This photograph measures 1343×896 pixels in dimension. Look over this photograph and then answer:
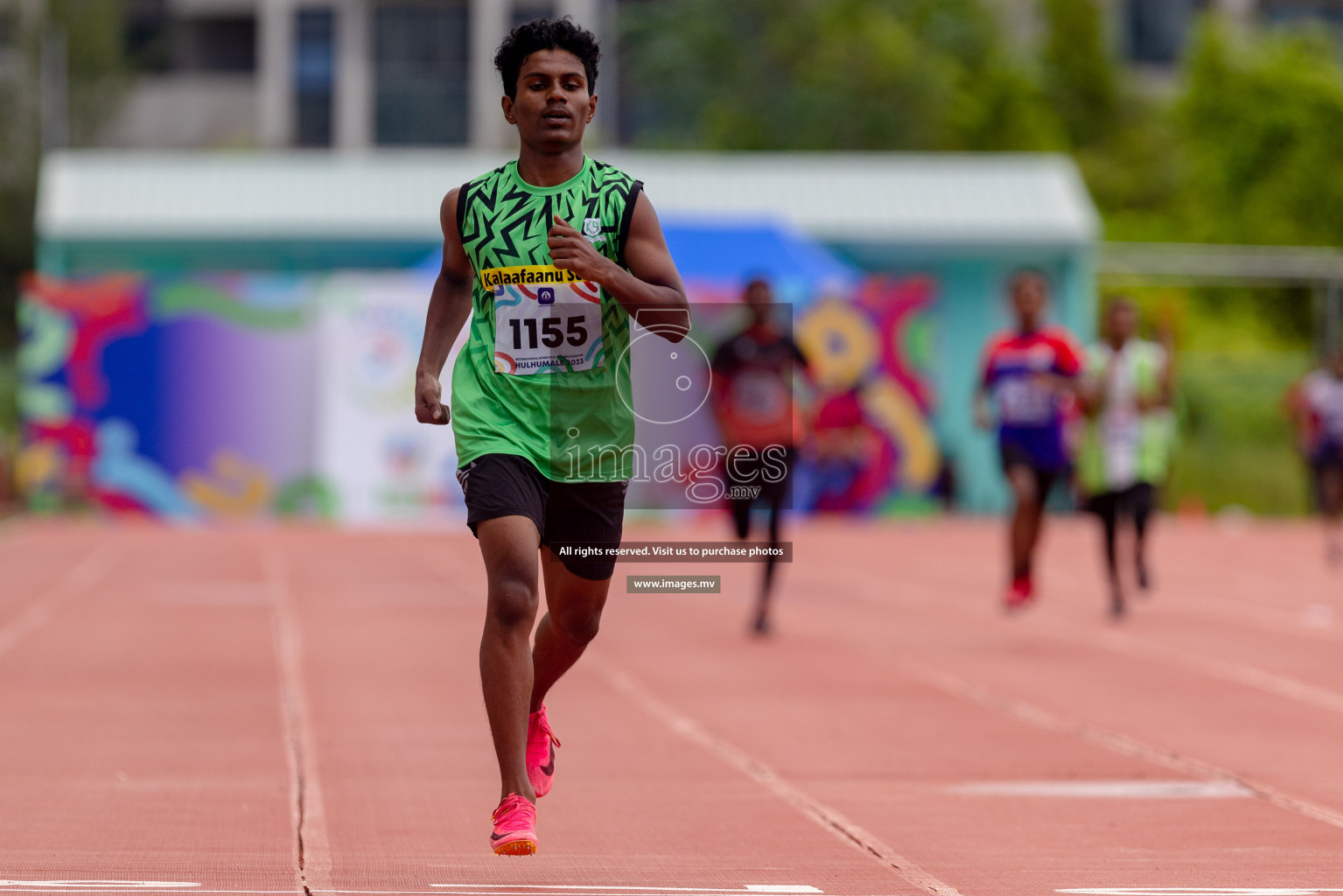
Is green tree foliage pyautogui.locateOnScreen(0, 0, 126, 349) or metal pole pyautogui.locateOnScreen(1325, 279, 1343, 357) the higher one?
green tree foliage pyautogui.locateOnScreen(0, 0, 126, 349)

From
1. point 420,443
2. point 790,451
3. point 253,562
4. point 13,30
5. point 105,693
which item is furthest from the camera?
point 13,30

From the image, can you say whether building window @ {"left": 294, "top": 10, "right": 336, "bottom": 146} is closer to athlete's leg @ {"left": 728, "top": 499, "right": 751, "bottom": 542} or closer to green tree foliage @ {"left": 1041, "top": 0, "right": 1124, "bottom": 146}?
green tree foliage @ {"left": 1041, "top": 0, "right": 1124, "bottom": 146}

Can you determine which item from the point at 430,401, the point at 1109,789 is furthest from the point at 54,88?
the point at 430,401

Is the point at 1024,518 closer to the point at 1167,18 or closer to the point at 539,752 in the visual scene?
the point at 539,752

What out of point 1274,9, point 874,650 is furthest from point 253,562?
point 1274,9

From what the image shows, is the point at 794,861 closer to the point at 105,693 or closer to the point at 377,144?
the point at 105,693

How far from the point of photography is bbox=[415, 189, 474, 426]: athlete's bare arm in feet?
19.0

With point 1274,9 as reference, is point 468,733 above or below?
below

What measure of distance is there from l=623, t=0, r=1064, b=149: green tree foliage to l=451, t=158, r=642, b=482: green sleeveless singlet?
4707cm

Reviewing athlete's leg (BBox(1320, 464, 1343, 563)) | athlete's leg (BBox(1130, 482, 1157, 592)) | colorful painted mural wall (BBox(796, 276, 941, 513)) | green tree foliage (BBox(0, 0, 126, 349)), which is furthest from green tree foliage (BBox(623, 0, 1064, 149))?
athlete's leg (BBox(1130, 482, 1157, 592))

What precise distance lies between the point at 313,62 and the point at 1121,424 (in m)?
49.8

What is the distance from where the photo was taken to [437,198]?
101 feet

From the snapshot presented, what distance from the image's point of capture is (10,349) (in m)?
50.3

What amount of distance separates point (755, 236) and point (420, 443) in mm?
5090
